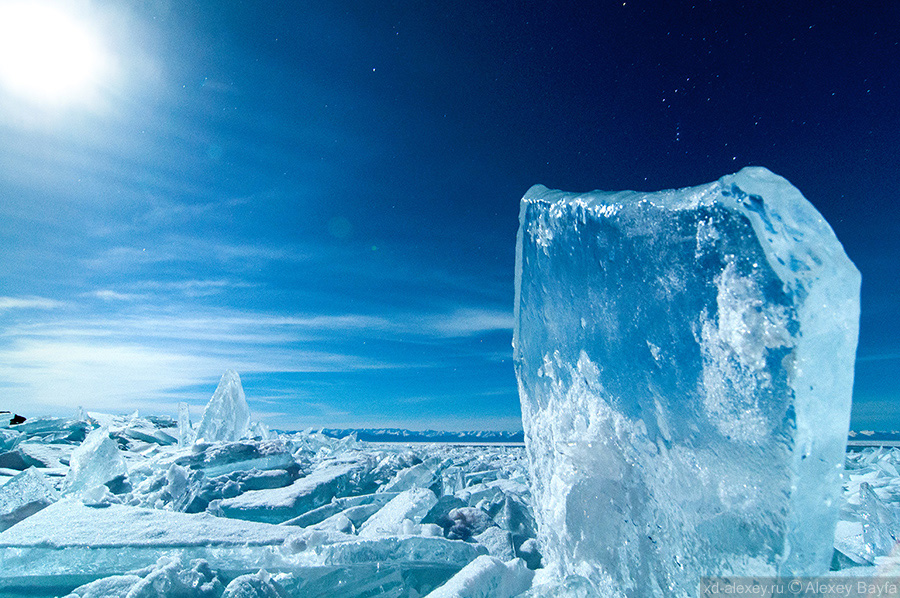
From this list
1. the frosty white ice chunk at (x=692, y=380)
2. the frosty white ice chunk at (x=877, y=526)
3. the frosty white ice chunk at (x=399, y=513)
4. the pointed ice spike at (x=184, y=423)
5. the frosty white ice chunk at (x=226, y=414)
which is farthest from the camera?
the pointed ice spike at (x=184, y=423)

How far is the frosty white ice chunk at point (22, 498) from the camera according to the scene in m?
2.84

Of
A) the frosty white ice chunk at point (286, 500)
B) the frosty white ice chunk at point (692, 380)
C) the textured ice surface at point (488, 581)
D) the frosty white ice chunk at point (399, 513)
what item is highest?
the frosty white ice chunk at point (692, 380)

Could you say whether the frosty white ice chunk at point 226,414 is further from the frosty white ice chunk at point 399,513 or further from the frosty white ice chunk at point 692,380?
the frosty white ice chunk at point 692,380

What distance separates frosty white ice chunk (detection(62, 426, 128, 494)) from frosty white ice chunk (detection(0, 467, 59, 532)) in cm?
69

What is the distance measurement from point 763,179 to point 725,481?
93cm

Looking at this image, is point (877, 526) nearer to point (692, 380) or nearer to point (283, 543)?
point (692, 380)

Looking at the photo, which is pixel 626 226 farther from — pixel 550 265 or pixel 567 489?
pixel 567 489

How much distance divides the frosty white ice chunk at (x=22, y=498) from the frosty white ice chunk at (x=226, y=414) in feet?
16.1

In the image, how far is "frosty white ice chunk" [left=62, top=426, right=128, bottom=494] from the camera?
3.81m

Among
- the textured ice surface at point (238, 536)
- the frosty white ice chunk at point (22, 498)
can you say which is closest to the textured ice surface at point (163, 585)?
the textured ice surface at point (238, 536)

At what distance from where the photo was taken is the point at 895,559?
2018mm

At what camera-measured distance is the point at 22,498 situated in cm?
298

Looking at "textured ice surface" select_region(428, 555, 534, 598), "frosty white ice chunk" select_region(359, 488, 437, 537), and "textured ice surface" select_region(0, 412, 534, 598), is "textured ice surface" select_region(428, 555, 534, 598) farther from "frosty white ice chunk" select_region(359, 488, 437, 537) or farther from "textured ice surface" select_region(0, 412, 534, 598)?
"frosty white ice chunk" select_region(359, 488, 437, 537)

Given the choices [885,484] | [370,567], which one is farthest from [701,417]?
[885,484]
